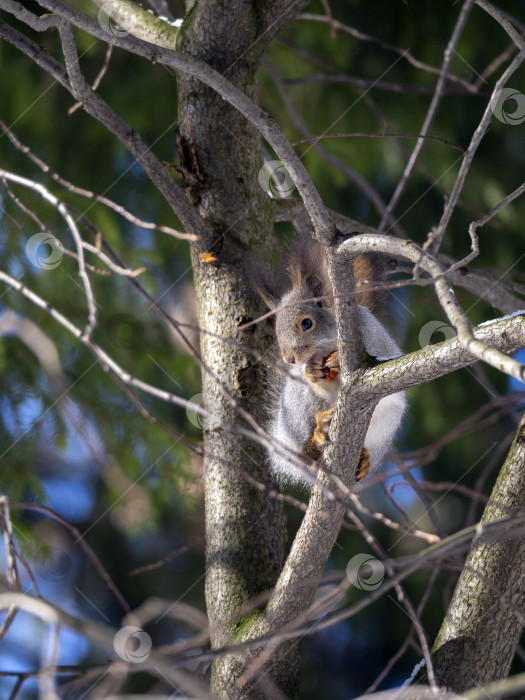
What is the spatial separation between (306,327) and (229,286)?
0.68ft

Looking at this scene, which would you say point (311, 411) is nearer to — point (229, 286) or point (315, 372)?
point (315, 372)

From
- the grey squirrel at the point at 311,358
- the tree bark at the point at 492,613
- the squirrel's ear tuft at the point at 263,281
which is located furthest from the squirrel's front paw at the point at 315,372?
the tree bark at the point at 492,613

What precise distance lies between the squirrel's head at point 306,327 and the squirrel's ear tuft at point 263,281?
8 centimetres

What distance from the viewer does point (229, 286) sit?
140 centimetres

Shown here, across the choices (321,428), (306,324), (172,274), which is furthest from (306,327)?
(172,274)

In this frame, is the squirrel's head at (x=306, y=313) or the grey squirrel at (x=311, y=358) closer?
the grey squirrel at (x=311, y=358)

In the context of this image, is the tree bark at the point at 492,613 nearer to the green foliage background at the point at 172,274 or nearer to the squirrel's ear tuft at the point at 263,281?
the squirrel's ear tuft at the point at 263,281

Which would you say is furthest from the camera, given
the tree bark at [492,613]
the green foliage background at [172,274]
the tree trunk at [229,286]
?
the green foliage background at [172,274]

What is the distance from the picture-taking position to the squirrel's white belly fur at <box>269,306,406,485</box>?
1.44 metres

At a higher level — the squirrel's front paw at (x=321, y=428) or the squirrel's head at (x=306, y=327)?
the squirrel's head at (x=306, y=327)

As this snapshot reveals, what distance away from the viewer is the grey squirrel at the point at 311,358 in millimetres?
1407

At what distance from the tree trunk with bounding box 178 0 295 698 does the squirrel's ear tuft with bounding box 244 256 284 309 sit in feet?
0.06

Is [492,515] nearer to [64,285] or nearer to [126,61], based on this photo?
[64,285]

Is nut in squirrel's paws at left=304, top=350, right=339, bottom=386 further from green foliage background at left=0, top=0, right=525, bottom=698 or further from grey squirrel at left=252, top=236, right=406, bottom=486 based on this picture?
green foliage background at left=0, top=0, right=525, bottom=698
